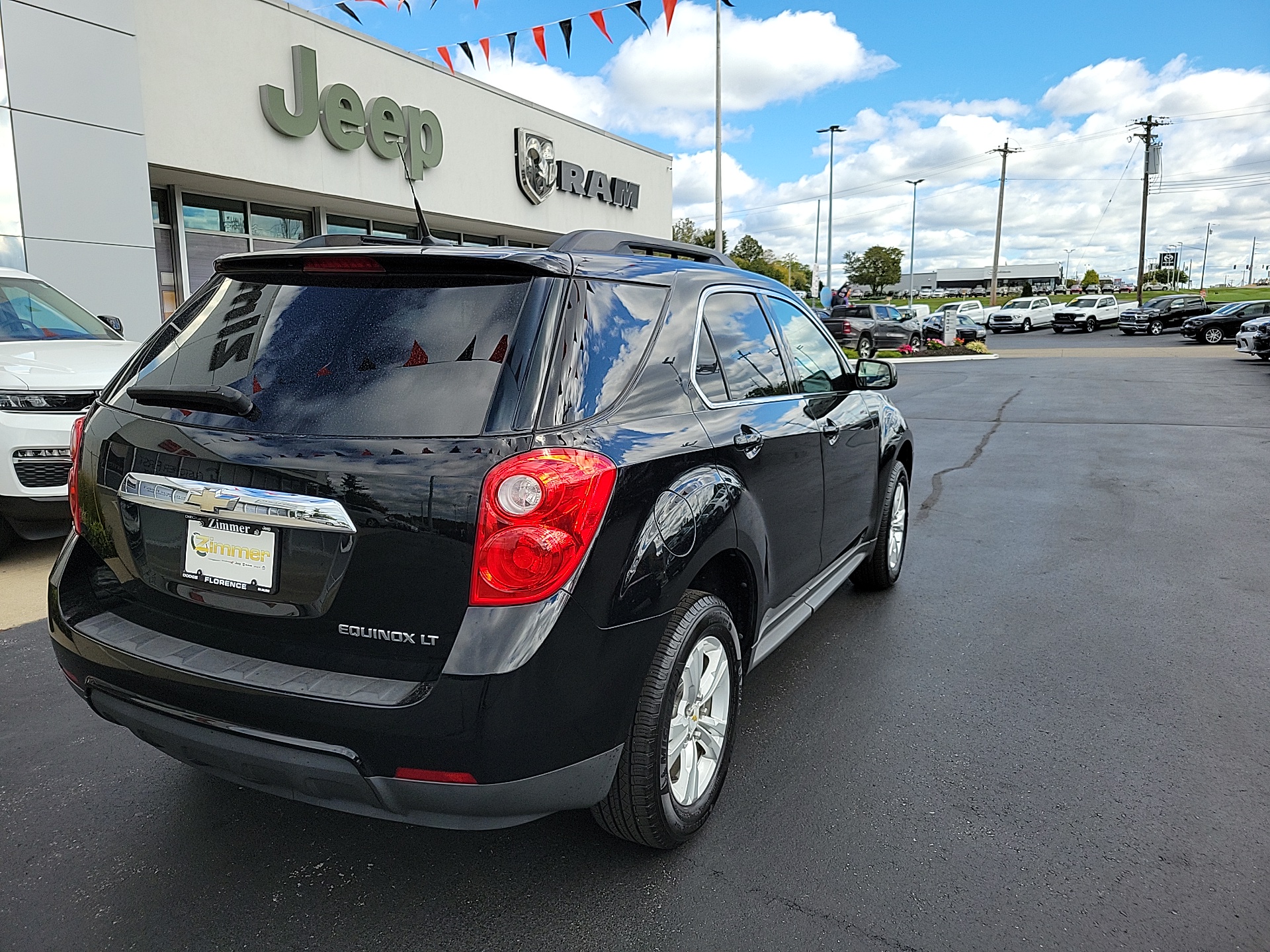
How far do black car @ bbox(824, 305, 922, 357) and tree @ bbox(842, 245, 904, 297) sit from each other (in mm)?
74912

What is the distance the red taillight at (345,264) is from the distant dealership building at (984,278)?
127117mm

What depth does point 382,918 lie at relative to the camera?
232cm

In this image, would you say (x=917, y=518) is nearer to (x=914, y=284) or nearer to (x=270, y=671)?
(x=270, y=671)

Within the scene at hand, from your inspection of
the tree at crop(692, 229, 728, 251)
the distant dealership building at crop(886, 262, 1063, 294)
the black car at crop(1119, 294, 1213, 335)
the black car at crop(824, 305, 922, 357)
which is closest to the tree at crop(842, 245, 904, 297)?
the distant dealership building at crop(886, 262, 1063, 294)

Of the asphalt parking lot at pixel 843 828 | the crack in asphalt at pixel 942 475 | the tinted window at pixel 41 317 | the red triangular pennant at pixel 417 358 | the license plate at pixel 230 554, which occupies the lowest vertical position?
the asphalt parking lot at pixel 843 828

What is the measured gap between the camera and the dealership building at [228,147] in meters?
10.2

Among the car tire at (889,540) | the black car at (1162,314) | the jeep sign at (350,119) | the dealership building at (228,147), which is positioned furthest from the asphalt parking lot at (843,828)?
the black car at (1162,314)

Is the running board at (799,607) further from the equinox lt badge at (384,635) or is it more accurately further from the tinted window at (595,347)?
the equinox lt badge at (384,635)

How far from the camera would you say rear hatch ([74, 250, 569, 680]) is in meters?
2.08

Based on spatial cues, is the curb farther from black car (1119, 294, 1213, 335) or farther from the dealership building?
black car (1119, 294, 1213, 335)

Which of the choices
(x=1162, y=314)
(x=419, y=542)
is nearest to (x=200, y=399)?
(x=419, y=542)

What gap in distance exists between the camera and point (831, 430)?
12.4 ft

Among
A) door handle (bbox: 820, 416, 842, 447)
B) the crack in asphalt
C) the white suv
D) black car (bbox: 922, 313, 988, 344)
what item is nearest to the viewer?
door handle (bbox: 820, 416, 842, 447)

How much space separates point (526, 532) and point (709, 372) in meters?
1.14
